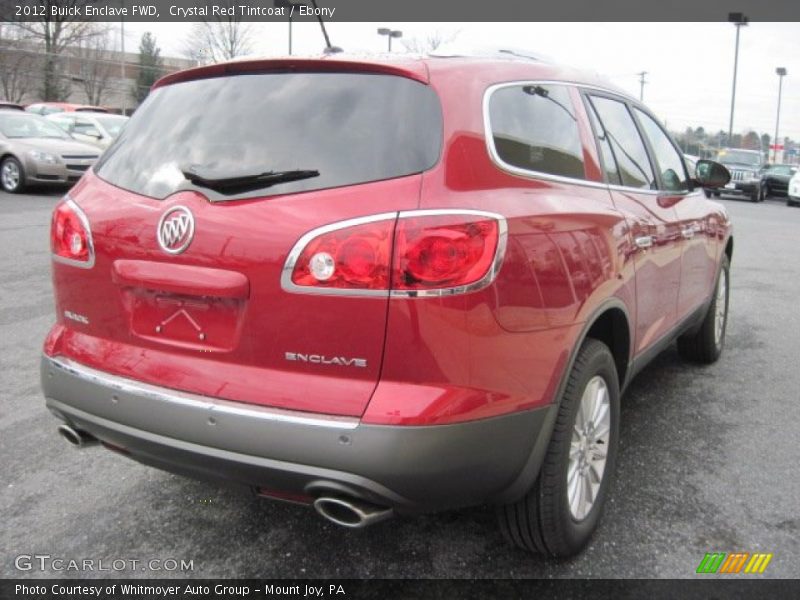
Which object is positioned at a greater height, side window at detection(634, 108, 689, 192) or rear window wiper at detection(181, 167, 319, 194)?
side window at detection(634, 108, 689, 192)

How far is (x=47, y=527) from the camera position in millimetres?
2756

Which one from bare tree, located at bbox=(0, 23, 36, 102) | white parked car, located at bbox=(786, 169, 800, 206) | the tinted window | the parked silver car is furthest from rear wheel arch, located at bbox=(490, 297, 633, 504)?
bare tree, located at bbox=(0, 23, 36, 102)

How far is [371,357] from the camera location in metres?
1.96

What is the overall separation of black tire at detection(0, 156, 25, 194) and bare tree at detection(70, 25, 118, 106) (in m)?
30.5

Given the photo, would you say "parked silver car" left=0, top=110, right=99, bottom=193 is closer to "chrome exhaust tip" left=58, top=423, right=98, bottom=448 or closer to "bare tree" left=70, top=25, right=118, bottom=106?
"chrome exhaust tip" left=58, top=423, right=98, bottom=448

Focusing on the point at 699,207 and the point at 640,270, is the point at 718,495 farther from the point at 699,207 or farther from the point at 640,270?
the point at 699,207

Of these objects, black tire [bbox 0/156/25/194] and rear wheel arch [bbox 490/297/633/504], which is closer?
rear wheel arch [bbox 490/297/633/504]

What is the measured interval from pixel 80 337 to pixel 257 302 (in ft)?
2.59

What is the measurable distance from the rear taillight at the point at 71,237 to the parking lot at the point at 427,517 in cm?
106

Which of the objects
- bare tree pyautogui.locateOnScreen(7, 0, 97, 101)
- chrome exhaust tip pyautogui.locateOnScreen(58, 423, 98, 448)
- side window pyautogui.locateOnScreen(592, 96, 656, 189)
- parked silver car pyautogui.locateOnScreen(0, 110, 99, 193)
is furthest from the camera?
bare tree pyautogui.locateOnScreen(7, 0, 97, 101)

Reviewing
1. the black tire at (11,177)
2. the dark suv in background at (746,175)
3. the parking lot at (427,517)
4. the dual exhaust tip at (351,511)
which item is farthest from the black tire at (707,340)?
the dark suv in background at (746,175)

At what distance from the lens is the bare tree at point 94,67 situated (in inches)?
1660

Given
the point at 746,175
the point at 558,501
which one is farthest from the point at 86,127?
the point at 746,175

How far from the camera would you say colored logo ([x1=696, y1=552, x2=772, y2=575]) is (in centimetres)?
255
